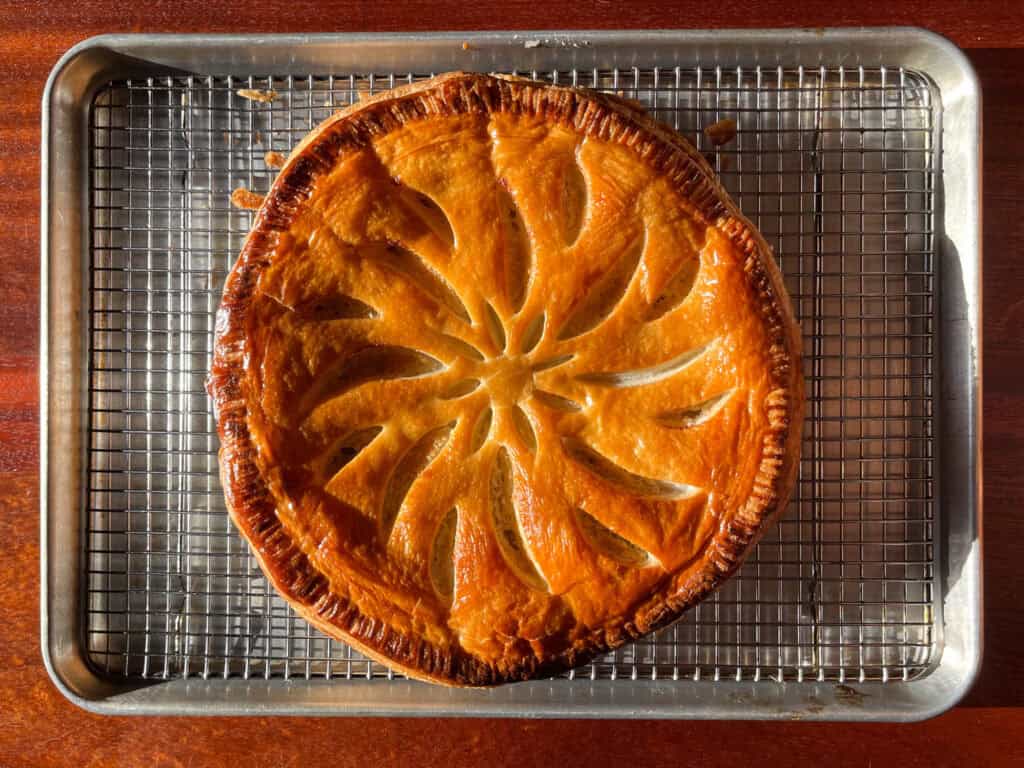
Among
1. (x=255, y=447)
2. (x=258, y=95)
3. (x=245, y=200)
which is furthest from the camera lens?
(x=258, y=95)

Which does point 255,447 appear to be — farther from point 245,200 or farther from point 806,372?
point 806,372

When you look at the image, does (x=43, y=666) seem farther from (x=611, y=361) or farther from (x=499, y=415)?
(x=611, y=361)

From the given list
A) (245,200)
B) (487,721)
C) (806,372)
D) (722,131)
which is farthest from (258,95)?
(487,721)

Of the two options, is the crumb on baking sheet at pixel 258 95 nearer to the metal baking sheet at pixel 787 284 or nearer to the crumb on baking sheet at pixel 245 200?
the metal baking sheet at pixel 787 284

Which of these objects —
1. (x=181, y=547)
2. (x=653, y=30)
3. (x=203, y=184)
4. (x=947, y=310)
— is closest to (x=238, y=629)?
(x=181, y=547)

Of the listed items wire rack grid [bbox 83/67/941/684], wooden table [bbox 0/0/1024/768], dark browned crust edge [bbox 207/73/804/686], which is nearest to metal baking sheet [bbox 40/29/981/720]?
wire rack grid [bbox 83/67/941/684]

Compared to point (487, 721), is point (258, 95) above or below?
above

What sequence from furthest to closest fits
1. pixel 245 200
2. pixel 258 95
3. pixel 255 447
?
pixel 258 95
pixel 245 200
pixel 255 447
